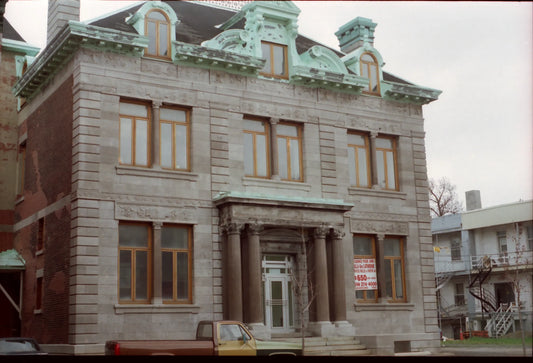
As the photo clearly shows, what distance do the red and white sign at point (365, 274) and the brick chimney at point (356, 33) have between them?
9.80 meters

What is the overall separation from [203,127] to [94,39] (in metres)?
4.62

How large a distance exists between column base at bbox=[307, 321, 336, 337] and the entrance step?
27 cm

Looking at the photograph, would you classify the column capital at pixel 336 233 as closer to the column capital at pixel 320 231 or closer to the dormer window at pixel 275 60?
the column capital at pixel 320 231

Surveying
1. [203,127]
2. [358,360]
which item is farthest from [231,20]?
[358,360]

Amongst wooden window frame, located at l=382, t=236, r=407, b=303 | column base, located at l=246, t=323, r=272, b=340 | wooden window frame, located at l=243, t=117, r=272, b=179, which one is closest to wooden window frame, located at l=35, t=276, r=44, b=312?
column base, located at l=246, t=323, r=272, b=340

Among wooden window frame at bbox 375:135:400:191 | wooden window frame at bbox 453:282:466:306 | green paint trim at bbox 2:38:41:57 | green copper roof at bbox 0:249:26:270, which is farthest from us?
wooden window frame at bbox 453:282:466:306

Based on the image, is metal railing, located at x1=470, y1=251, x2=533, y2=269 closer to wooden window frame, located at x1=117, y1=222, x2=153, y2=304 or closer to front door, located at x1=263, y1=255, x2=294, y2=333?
front door, located at x1=263, y1=255, x2=294, y2=333

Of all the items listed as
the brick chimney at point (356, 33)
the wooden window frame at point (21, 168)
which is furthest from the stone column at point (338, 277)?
the wooden window frame at point (21, 168)

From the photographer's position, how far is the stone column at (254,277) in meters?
23.0

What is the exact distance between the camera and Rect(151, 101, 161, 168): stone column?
23.3 m

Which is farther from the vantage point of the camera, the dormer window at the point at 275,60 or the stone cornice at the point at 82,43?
the dormer window at the point at 275,60

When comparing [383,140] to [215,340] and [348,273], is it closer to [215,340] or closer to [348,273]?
[348,273]

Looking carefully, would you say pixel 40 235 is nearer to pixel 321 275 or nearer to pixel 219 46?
pixel 219 46

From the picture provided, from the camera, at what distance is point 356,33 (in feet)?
102
